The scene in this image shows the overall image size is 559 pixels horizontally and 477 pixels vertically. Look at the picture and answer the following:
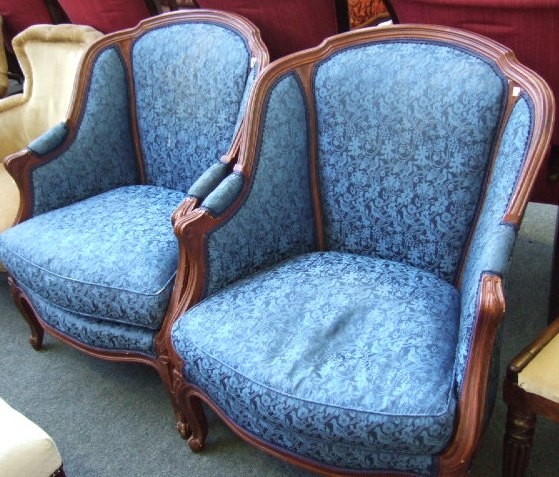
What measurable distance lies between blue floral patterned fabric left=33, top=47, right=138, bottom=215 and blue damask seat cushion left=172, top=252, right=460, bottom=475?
2.30ft

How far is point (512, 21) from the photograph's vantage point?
1240mm

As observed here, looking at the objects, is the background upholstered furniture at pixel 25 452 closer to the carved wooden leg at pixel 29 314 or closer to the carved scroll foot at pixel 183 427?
the carved scroll foot at pixel 183 427

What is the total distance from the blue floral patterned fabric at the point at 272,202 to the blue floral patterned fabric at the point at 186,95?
0.25 metres

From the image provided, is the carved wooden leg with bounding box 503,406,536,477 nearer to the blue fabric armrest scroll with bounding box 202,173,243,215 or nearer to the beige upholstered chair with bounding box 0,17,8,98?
the blue fabric armrest scroll with bounding box 202,173,243,215

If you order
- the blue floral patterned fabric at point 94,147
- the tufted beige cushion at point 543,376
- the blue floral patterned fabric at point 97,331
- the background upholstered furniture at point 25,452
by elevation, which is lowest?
the blue floral patterned fabric at point 97,331

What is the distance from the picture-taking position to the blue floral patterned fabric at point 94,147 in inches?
67.6

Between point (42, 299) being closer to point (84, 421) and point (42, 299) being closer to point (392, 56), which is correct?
point (84, 421)

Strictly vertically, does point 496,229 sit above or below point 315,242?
above

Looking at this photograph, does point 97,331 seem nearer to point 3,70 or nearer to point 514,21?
point 514,21

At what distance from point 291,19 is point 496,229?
33.0 inches

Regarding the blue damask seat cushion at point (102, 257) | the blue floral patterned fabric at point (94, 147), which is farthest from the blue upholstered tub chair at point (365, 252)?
the blue floral patterned fabric at point (94, 147)

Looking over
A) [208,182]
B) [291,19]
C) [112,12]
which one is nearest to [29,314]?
[208,182]

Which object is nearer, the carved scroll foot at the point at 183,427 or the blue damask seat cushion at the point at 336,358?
the blue damask seat cushion at the point at 336,358

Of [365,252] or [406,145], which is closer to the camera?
[406,145]
